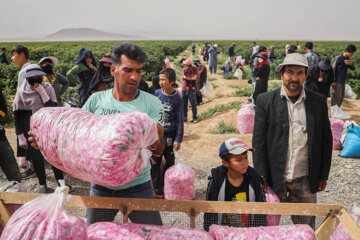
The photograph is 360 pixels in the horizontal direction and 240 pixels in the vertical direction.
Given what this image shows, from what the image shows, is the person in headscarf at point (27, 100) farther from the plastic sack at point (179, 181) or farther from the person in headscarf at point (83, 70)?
the plastic sack at point (179, 181)

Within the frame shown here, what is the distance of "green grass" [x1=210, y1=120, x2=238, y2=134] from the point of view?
7543 mm

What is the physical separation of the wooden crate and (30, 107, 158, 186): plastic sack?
234 millimetres

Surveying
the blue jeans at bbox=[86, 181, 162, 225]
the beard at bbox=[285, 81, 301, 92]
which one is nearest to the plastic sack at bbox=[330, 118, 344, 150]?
the beard at bbox=[285, 81, 301, 92]

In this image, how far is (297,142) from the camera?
2.35 metres

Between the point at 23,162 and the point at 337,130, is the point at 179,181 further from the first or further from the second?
the point at 337,130

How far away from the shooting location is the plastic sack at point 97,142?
1.30m

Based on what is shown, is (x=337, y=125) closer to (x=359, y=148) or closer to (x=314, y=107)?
(x=359, y=148)

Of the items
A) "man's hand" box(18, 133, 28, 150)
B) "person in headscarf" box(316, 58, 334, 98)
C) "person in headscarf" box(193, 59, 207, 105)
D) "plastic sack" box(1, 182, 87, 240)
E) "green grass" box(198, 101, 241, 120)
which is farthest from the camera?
"person in headscarf" box(193, 59, 207, 105)

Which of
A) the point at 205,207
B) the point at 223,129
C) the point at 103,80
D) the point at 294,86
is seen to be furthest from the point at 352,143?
the point at 205,207

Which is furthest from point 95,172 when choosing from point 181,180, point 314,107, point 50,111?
point 181,180

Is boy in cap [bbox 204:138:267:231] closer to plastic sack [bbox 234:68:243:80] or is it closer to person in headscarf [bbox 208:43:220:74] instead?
plastic sack [bbox 234:68:243:80]

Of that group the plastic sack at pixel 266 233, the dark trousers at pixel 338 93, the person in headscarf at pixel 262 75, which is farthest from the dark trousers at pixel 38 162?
the dark trousers at pixel 338 93

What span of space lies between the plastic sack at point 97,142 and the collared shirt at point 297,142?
137 cm

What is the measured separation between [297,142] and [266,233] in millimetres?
1059
